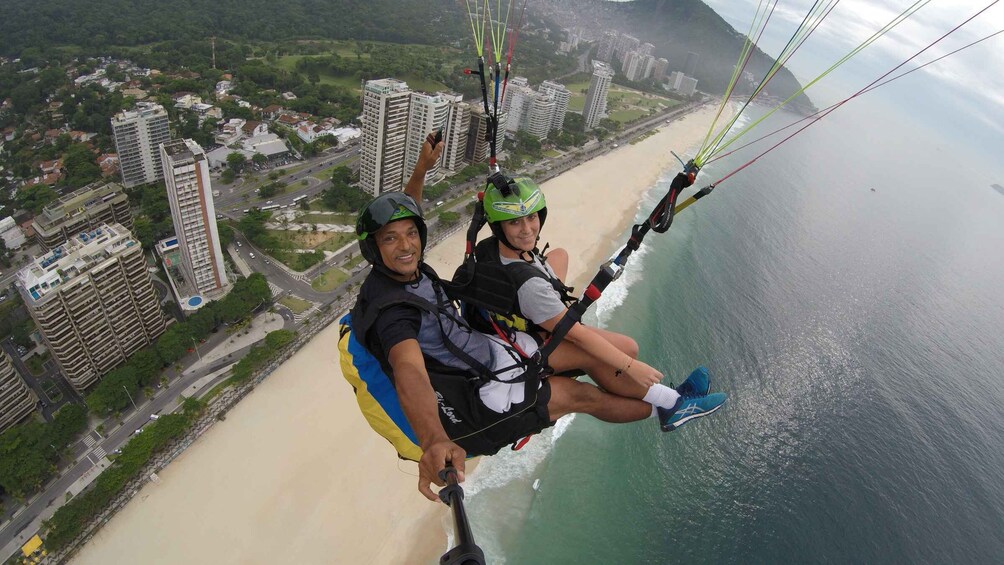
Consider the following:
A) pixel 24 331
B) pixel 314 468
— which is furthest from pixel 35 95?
pixel 314 468

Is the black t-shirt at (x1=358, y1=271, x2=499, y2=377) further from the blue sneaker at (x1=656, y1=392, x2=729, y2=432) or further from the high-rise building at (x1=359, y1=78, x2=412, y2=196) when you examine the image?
the high-rise building at (x1=359, y1=78, x2=412, y2=196)

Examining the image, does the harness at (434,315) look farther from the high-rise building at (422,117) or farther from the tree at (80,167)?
the tree at (80,167)

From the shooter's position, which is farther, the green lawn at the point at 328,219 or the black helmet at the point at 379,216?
the green lawn at the point at 328,219

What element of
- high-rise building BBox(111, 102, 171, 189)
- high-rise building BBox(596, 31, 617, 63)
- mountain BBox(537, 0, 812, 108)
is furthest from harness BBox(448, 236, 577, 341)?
mountain BBox(537, 0, 812, 108)

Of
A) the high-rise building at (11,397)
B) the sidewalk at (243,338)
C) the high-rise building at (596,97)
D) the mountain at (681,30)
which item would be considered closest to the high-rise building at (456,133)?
the sidewalk at (243,338)

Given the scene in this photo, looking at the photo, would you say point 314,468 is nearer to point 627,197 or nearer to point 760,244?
point 627,197

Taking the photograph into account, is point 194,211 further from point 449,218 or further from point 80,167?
point 80,167
